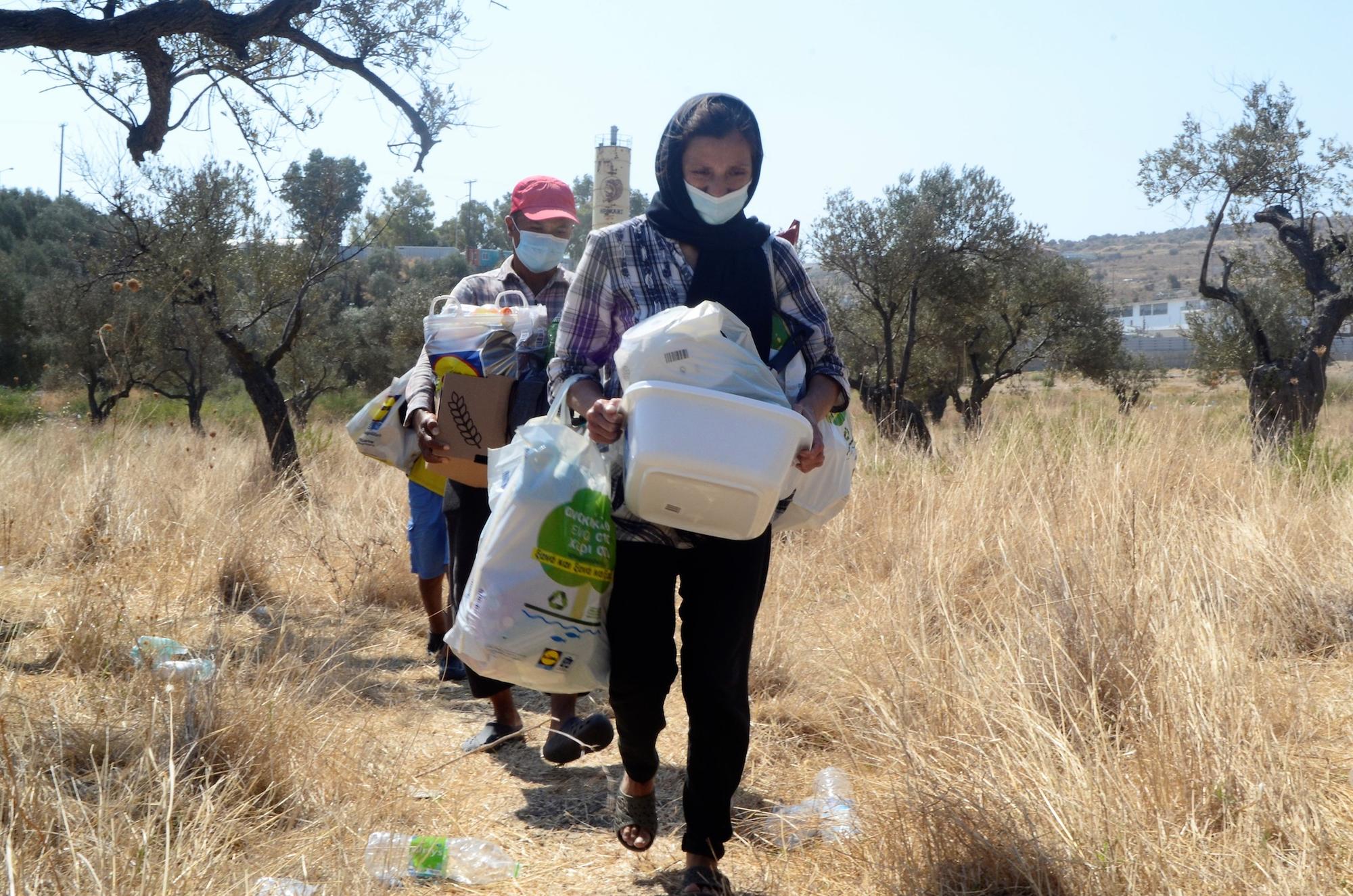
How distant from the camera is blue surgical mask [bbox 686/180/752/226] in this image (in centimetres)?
264

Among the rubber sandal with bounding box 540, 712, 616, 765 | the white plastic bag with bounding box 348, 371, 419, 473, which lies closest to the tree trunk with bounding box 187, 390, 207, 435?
the white plastic bag with bounding box 348, 371, 419, 473

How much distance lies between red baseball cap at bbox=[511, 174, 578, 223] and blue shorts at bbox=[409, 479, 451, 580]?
142 centimetres

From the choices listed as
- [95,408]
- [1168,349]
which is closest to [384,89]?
[95,408]

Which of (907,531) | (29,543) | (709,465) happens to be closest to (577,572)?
(709,465)

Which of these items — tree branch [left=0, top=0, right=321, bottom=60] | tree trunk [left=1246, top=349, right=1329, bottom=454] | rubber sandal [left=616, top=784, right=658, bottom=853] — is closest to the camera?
rubber sandal [left=616, top=784, right=658, bottom=853]

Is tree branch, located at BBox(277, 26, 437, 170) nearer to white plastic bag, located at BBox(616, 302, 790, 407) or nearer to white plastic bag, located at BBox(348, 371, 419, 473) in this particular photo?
white plastic bag, located at BBox(348, 371, 419, 473)

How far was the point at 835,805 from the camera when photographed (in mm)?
3100

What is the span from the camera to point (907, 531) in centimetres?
584

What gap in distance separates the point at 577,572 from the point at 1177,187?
555 inches

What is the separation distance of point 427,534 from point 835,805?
249 cm

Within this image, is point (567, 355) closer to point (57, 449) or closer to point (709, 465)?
point (709, 465)

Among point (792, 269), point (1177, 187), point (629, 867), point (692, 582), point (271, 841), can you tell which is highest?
point (1177, 187)

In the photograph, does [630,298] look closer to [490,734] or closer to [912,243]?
[490,734]

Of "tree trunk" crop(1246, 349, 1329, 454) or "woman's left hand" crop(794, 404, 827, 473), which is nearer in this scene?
"woman's left hand" crop(794, 404, 827, 473)
